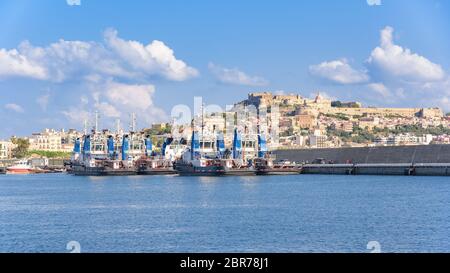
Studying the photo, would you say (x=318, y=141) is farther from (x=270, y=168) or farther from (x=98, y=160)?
(x=270, y=168)

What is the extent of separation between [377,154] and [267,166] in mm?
14543

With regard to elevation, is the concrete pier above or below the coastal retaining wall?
below

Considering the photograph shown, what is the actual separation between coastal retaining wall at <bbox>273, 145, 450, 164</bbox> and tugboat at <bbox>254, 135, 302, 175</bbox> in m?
7.08

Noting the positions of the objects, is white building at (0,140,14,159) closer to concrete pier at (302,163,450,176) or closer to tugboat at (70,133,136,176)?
tugboat at (70,133,136,176)

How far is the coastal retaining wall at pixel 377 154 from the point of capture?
91.4 meters

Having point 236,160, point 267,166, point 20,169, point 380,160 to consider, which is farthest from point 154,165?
point 20,169

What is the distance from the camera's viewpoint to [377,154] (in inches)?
4075

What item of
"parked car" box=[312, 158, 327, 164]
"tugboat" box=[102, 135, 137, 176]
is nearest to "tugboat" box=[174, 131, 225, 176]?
"tugboat" box=[102, 135, 137, 176]

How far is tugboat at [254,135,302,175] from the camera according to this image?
98.9m

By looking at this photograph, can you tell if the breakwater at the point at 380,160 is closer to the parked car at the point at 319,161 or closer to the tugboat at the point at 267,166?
the parked car at the point at 319,161

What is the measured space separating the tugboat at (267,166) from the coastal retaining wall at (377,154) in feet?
23.2
